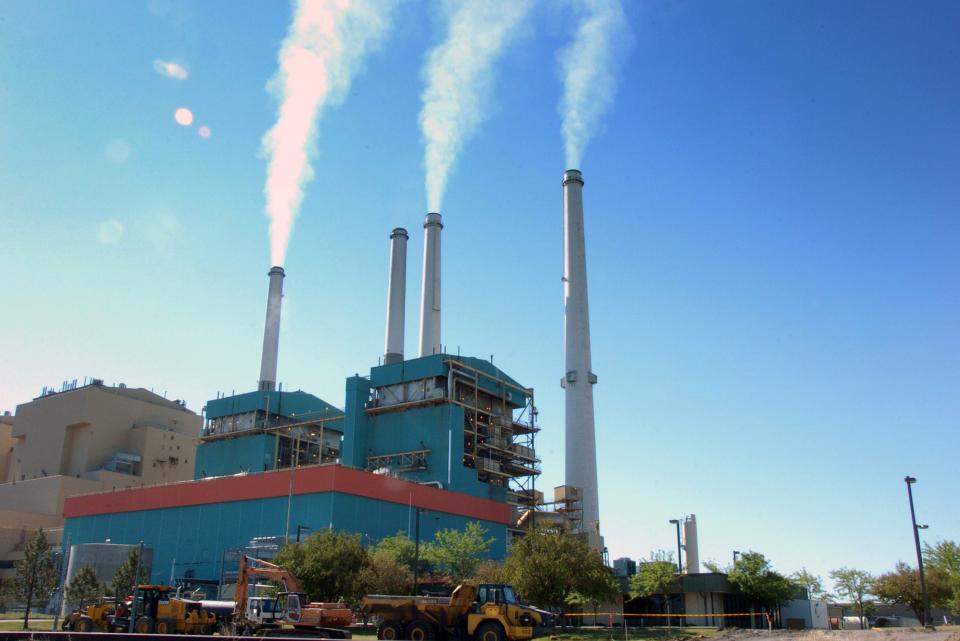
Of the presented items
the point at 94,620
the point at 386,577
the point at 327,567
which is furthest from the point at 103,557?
the point at 94,620

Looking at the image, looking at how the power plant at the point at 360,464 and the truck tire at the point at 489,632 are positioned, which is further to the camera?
the power plant at the point at 360,464

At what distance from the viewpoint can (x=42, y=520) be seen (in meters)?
87.9

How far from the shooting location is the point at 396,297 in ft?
277

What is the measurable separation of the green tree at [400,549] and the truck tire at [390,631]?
67.6 ft

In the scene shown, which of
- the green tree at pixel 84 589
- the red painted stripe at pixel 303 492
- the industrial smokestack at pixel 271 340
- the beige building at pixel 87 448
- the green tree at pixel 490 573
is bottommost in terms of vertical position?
the green tree at pixel 84 589

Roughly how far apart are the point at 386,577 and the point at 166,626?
14783mm

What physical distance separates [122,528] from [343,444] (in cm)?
1931

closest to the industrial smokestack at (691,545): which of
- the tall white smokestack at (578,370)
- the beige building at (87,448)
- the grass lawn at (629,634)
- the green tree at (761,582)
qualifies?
the tall white smokestack at (578,370)

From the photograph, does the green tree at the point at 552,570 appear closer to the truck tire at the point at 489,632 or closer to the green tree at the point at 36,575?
the truck tire at the point at 489,632

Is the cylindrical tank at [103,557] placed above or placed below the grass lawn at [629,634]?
above

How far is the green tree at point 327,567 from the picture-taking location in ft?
125

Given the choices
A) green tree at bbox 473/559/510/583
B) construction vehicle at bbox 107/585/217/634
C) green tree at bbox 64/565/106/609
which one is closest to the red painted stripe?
green tree at bbox 473/559/510/583

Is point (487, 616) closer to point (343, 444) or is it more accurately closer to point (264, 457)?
point (343, 444)

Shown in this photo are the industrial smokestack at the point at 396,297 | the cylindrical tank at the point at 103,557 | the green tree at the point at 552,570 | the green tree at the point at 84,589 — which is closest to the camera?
the green tree at the point at 552,570
